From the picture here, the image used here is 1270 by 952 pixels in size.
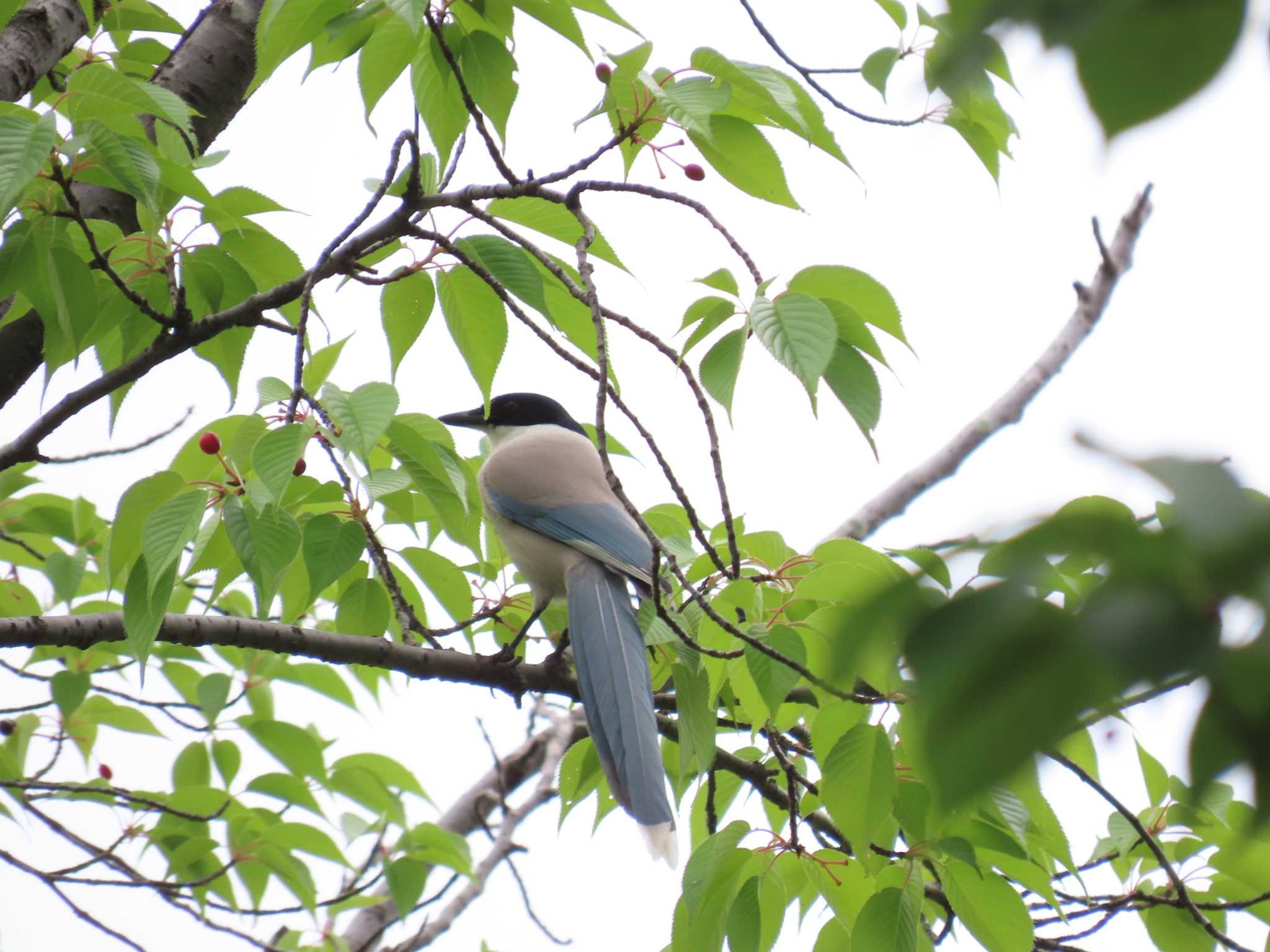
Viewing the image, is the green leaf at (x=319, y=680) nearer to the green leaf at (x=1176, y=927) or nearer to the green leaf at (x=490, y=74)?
the green leaf at (x=490, y=74)

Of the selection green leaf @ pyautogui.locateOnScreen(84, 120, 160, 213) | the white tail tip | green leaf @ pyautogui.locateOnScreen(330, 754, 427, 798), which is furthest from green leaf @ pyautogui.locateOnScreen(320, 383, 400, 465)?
green leaf @ pyautogui.locateOnScreen(330, 754, 427, 798)

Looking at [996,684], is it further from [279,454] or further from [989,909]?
[989,909]

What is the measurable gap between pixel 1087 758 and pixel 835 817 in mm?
753

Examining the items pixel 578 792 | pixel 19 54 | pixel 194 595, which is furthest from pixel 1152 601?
pixel 194 595

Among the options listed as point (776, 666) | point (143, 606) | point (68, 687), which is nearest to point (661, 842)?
point (776, 666)

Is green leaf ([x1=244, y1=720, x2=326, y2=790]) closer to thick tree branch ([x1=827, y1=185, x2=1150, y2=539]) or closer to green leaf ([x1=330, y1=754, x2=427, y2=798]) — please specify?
green leaf ([x1=330, y1=754, x2=427, y2=798])

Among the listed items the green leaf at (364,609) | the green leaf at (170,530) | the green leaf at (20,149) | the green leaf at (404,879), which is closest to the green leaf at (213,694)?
the green leaf at (404,879)

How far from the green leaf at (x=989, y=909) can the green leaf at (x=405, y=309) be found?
151 centimetres

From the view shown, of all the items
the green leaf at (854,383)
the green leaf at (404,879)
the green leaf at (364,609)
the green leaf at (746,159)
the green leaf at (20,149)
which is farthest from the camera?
the green leaf at (404,879)

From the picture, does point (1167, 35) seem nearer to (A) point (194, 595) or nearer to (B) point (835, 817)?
(B) point (835, 817)

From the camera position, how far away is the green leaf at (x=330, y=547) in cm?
230

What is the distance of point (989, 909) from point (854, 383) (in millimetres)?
1007

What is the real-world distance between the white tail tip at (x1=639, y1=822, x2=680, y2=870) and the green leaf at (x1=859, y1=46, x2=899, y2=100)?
1.65 meters

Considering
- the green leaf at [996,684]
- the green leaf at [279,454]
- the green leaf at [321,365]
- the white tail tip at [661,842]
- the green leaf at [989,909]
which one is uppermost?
the green leaf at [321,365]
